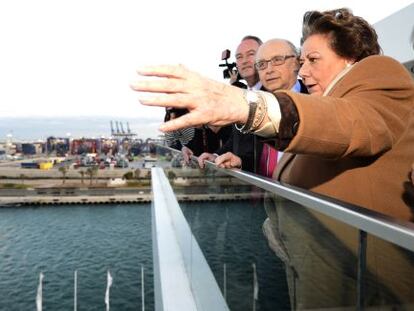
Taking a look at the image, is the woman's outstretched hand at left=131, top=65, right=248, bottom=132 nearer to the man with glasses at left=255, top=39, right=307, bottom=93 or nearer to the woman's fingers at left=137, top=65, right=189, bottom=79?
the woman's fingers at left=137, top=65, right=189, bottom=79

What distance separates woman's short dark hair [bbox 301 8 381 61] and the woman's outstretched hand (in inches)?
20.7

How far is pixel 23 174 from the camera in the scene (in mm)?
46469

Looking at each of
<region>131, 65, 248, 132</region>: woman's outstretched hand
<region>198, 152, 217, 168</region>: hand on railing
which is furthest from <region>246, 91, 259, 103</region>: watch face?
<region>198, 152, 217, 168</region>: hand on railing

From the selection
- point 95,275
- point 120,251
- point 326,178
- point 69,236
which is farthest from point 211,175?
point 69,236

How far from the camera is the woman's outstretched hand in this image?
0.81 m

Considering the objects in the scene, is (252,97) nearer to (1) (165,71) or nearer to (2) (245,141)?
(1) (165,71)

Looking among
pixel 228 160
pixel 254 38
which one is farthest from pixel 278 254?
pixel 254 38

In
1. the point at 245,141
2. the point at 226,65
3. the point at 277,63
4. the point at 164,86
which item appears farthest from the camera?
the point at 226,65

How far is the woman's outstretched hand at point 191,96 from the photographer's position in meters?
0.81

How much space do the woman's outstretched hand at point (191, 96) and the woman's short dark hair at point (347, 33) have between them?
525mm

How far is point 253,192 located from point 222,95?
510mm

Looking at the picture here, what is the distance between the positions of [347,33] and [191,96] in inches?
26.7

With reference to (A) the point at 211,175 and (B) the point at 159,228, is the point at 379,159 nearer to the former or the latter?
(A) the point at 211,175

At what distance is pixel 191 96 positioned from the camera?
828 millimetres
